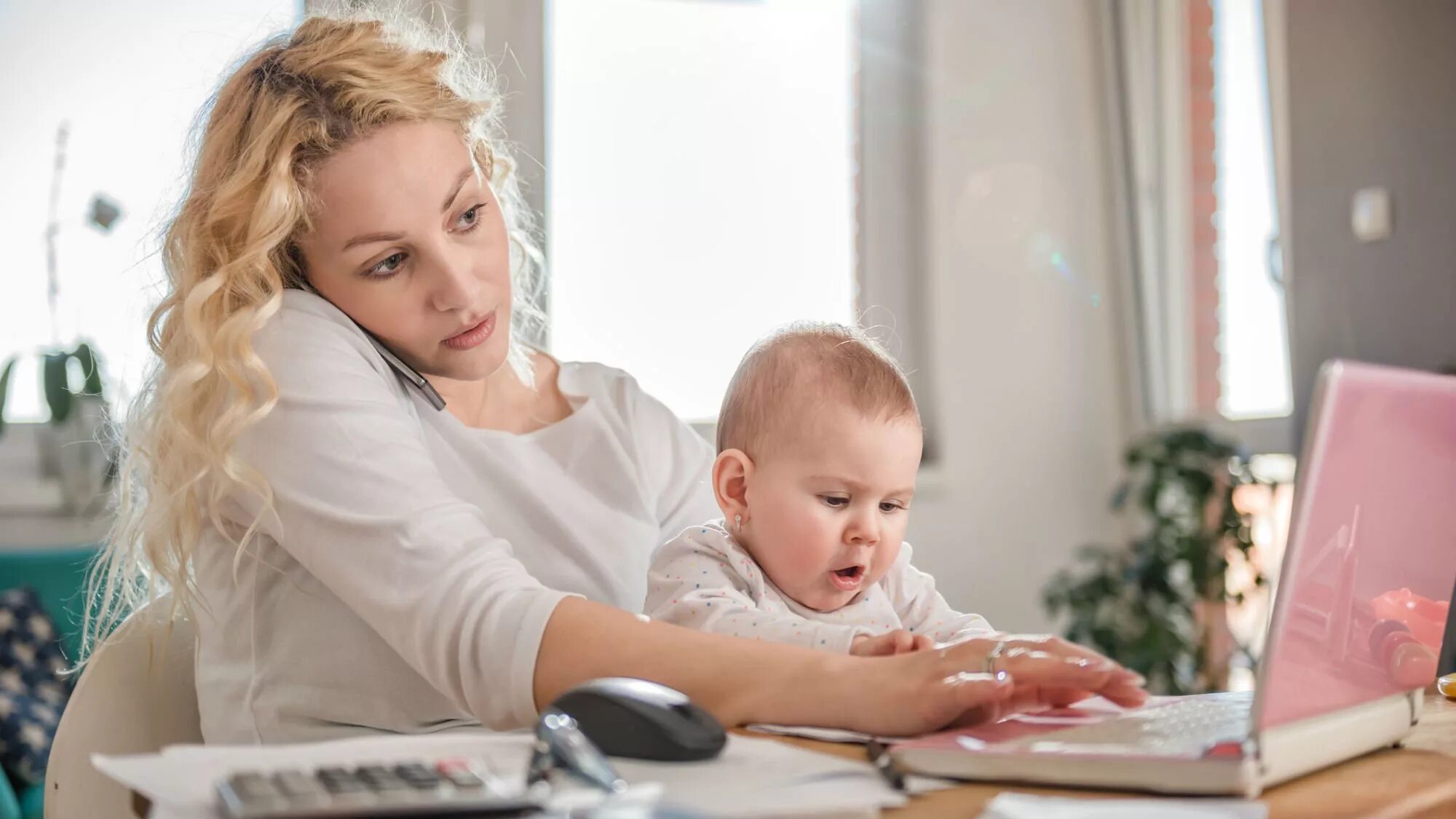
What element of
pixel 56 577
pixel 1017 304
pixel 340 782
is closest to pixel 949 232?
pixel 1017 304

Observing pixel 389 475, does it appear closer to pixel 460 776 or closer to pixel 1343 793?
pixel 460 776

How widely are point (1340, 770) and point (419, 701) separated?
78cm

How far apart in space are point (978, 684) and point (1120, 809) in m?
0.19

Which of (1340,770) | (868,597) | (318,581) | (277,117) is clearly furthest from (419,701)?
(1340,770)

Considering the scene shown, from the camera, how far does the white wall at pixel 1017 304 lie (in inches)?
150

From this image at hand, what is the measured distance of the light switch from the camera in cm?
287

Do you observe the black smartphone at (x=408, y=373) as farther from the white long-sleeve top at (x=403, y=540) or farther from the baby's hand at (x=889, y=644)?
the baby's hand at (x=889, y=644)

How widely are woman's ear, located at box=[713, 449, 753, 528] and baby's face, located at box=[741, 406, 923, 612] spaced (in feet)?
0.07

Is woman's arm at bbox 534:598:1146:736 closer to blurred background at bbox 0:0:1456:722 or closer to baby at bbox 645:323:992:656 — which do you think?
baby at bbox 645:323:992:656

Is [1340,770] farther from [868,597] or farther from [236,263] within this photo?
[236,263]

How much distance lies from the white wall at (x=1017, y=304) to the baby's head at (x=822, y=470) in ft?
8.70

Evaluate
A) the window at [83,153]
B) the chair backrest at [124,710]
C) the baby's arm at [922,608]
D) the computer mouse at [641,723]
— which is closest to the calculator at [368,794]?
the computer mouse at [641,723]

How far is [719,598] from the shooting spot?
108 centimetres

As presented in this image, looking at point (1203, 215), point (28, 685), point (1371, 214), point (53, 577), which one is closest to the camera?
point (28, 685)
